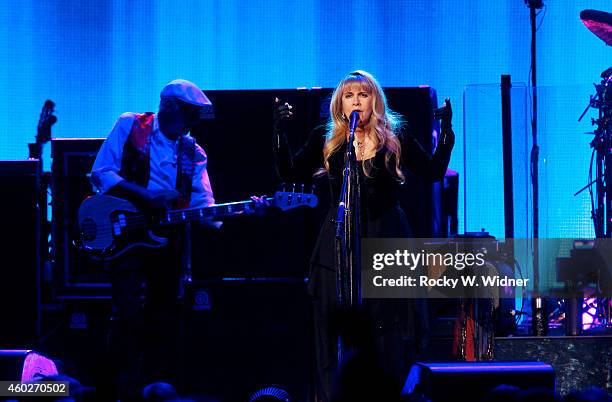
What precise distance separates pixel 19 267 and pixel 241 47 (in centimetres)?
266

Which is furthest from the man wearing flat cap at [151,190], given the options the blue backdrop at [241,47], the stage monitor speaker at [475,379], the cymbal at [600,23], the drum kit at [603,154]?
the cymbal at [600,23]

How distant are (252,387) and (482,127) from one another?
1.97 metres

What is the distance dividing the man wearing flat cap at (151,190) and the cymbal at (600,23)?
260 cm

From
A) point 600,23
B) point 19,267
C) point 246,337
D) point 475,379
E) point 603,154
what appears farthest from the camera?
point 600,23

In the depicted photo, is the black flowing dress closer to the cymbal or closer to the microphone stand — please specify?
the microphone stand

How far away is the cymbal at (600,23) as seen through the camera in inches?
237

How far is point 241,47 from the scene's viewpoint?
7.43 m

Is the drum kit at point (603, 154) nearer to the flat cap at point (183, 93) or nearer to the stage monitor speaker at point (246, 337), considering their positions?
the stage monitor speaker at point (246, 337)

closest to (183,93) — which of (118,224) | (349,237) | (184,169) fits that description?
(184,169)

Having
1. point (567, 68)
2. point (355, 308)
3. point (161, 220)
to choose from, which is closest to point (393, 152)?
point (161, 220)

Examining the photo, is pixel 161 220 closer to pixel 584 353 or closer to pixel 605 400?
pixel 584 353

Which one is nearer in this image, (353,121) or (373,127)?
(353,121)

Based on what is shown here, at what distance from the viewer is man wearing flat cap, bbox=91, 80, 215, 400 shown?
4.80 m

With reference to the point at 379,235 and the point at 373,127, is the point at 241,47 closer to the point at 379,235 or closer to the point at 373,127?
the point at 373,127
